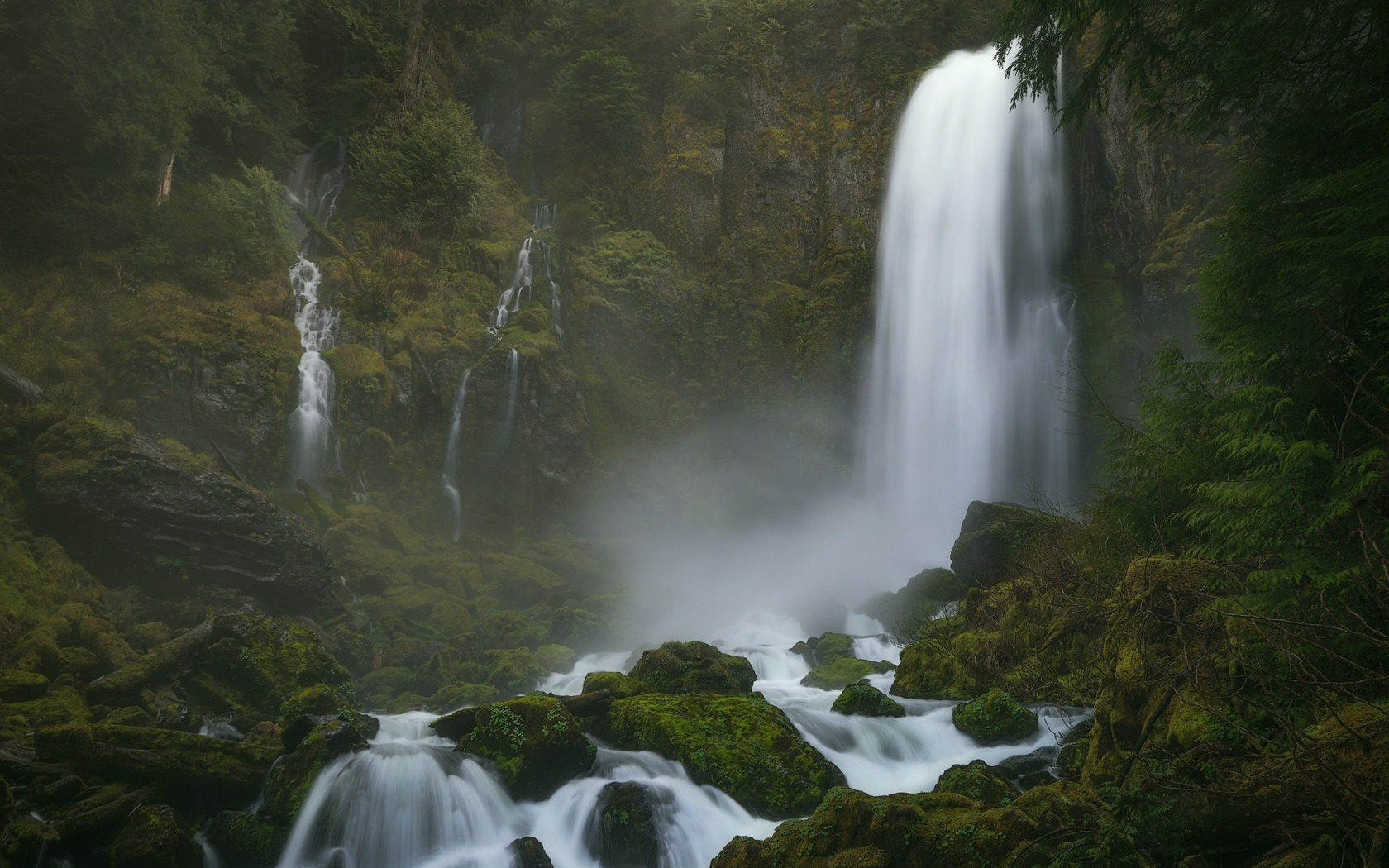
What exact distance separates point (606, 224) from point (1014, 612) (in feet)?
74.2

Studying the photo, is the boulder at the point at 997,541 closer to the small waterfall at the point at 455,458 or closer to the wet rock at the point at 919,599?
the wet rock at the point at 919,599

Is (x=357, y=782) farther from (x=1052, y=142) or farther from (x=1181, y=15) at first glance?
(x=1052, y=142)

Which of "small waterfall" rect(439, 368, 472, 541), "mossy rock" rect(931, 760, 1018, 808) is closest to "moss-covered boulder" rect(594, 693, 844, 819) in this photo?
"mossy rock" rect(931, 760, 1018, 808)

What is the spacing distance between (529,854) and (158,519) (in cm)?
1106

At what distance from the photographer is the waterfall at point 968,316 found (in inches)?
930

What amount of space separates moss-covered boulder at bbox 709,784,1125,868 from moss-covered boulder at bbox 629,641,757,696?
16.4 feet

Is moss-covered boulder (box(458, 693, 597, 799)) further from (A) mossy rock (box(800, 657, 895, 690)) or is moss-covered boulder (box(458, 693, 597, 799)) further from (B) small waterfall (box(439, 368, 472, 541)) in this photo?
(B) small waterfall (box(439, 368, 472, 541))

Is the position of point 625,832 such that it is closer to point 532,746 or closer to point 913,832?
point 532,746

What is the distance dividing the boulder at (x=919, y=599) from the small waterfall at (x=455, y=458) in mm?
13004

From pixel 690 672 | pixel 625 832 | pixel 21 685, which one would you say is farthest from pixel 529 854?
pixel 21 685

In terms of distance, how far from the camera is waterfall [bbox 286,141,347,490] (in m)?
19.5

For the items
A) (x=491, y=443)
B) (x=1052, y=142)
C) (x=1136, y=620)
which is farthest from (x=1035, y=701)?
(x=1052, y=142)

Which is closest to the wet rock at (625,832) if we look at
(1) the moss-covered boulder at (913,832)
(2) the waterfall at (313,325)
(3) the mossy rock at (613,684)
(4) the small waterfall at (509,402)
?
(1) the moss-covered boulder at (913,832)

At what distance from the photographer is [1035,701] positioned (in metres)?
9.77
